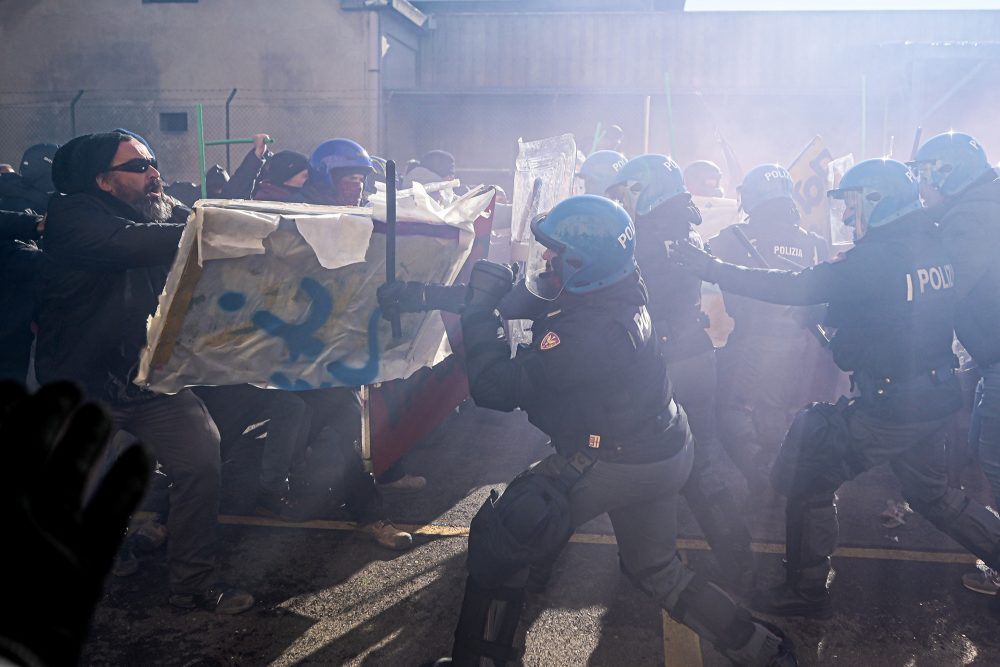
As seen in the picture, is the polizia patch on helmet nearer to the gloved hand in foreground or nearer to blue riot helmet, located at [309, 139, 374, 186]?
the gloved hand in foreground

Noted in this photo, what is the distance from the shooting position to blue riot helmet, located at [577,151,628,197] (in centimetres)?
688

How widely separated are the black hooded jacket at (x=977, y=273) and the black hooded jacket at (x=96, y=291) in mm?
3770

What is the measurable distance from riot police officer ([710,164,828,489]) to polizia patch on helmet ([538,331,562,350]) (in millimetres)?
2702

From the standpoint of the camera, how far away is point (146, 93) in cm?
1864

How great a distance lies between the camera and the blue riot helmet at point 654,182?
4.73 metres

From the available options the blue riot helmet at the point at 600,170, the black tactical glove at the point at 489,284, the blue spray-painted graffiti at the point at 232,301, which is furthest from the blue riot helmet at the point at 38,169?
the black tactical glove at the point at 489,284

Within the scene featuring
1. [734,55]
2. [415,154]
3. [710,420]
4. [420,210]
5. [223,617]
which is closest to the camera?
[223,617]

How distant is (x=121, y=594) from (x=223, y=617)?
2.04 ft

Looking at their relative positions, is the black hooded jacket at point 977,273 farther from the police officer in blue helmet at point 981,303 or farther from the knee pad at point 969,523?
the knee pad at point 969,523

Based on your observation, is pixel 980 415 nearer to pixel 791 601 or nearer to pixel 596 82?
pixel 791 601

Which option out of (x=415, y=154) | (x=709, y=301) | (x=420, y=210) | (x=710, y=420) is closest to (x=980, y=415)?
(x=710, y=420)

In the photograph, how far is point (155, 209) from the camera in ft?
13.1

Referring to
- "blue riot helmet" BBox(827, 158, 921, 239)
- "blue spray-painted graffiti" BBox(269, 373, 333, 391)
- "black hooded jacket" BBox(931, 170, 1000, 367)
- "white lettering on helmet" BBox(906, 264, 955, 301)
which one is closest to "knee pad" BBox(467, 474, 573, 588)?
"blue spray-painted graffiti" BBox(269, 373, 333, 391)

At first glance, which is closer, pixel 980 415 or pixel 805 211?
pixel 980 415
